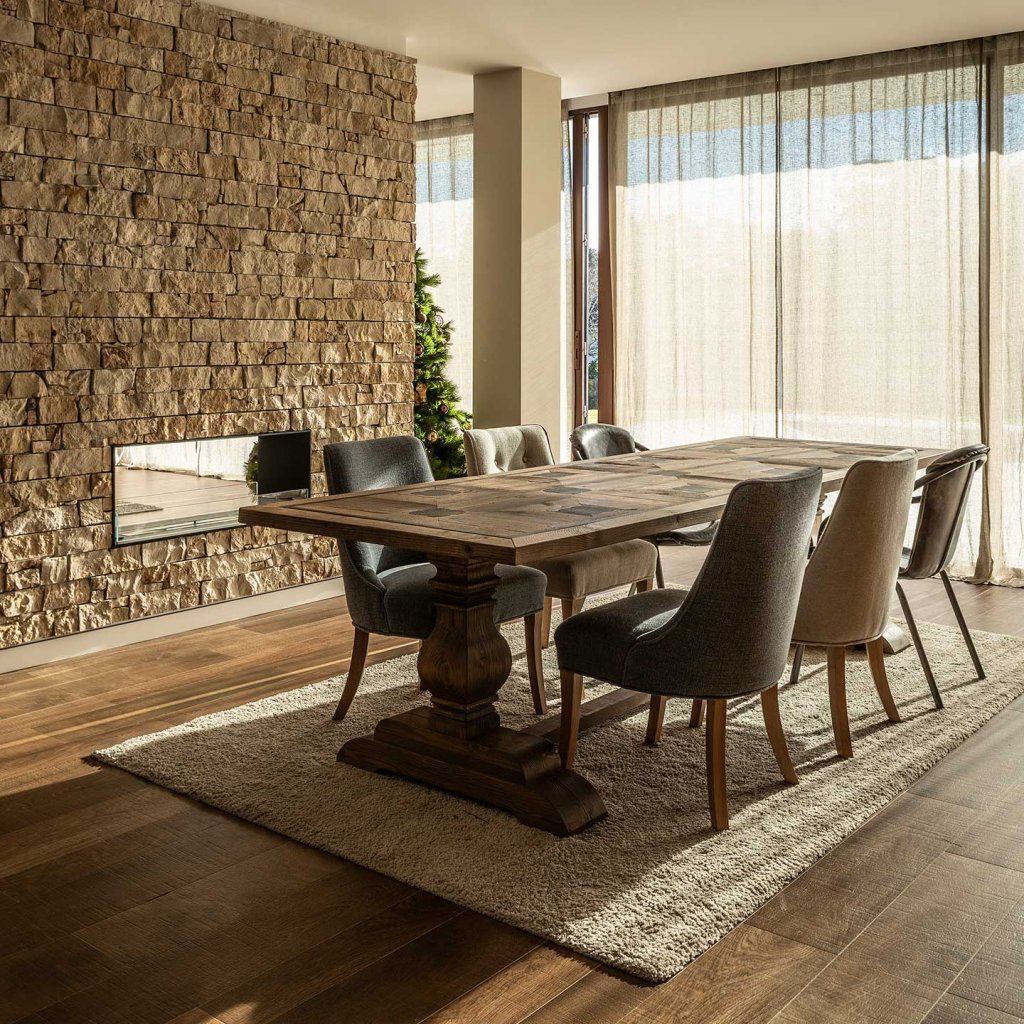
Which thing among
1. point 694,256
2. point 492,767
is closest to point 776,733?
point 492,767

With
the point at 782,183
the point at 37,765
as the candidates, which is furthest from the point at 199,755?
the point at 782,183

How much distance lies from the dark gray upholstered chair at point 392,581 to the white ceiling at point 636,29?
7.38 ft

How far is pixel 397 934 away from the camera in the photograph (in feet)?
7.48

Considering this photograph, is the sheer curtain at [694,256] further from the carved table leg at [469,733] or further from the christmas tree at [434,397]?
the carved table leg at [469,733]

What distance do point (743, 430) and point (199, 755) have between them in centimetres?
402

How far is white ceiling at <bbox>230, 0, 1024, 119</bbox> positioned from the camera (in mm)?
4887

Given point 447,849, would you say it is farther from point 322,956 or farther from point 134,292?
point 134,292

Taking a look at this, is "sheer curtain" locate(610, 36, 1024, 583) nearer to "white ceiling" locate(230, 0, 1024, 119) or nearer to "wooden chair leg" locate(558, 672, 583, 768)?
"white ceiling" locate(230, 0, 1024, 119)

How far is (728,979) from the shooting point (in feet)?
6.95

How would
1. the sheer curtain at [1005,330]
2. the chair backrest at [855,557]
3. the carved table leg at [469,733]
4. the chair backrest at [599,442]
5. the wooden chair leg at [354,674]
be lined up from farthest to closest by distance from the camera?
the sheer curtain at [1005,330]
the chair backrest at [599,442]
the wooden chair leg at [354,674]
the chair backrest at [855,557]
the carved table leg at [469,733]

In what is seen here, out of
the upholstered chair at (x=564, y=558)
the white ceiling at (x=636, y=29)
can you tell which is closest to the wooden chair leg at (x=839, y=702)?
the upholstered chair at (x=564, y=558)

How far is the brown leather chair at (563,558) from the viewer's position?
3775 millimetres

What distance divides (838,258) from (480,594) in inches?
150

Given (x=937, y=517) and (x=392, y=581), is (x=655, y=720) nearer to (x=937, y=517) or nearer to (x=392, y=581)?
(x=392, y=581)
